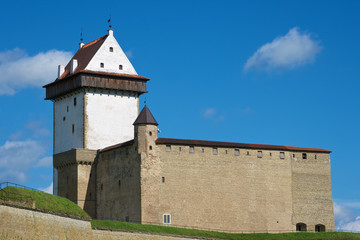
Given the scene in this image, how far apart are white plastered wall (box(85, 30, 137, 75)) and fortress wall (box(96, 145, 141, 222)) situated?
8805 mm

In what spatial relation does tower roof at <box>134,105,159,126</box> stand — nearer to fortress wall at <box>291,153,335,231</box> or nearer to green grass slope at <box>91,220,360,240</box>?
green grass slope at <box>91,220,360,240</box>

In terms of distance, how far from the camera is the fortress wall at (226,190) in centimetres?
6831

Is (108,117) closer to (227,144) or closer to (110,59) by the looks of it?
(110,59)

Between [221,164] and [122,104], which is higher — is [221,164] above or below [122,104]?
below

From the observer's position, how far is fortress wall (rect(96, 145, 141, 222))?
2670 inches

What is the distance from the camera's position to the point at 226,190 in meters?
70.8

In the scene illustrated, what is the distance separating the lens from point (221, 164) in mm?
71062

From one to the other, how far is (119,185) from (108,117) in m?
8.39

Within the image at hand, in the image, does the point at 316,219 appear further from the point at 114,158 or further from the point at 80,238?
the point at 80,238

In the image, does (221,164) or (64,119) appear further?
(64,119)

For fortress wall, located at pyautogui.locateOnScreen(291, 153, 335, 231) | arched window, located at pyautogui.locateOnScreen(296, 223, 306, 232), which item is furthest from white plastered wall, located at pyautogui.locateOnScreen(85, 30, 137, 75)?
arched window, located at pyautogui.locateOnScreen(296, 223, 306, 232)

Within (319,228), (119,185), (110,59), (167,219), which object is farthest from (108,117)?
(319,228)

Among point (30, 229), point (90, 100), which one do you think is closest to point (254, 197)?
point (90, 100)

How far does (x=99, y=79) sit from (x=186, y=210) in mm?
15859
